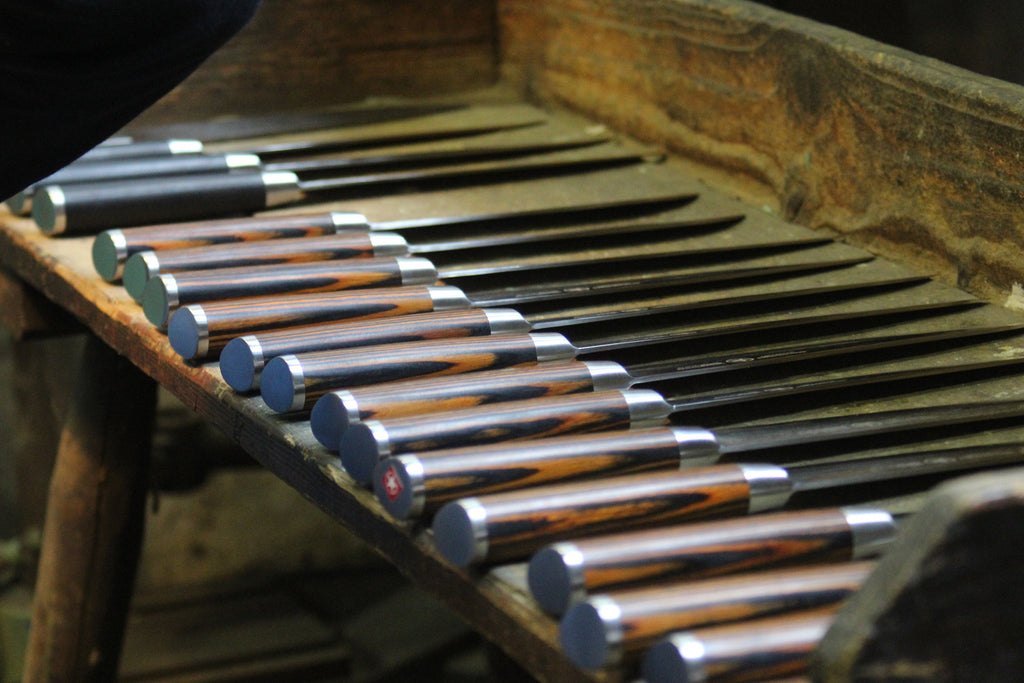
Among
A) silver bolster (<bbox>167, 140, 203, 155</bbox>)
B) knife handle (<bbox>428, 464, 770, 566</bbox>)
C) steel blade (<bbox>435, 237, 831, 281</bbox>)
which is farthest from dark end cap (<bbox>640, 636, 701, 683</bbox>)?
silver bolster (<bbox>167, 140, 203, 155</bbox>)

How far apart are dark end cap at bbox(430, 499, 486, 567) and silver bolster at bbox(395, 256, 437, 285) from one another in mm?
494

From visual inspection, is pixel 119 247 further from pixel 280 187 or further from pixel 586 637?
pixel 586 637

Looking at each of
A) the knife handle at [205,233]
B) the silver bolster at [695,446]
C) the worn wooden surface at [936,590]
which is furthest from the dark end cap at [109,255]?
the worn wooden surface at [936,590]

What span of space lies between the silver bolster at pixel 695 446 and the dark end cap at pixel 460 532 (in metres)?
0.20

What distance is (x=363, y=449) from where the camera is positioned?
89 centimetres

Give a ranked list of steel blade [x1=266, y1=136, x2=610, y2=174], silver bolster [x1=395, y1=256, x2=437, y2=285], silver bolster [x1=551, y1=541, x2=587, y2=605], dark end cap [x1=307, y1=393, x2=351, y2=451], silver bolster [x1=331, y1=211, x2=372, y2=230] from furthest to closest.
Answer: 1. steel blade [x1=266, y1=136, x2=610, y2=174]
2. silver bolster [x1=331, y1=211, x2=372, y2=230]
3. silver bolster [x1=395, y1=256, x2=437, y2=285]
4. dark end cap [x1=307, y1=393, x2=351, y2=451]
5. silver bolster [x1=551, y1=541, x2=587, y2=605]

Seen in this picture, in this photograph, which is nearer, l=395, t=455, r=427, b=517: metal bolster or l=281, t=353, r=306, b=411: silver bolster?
l=395, t=455, r=427, b=517: metal bolster

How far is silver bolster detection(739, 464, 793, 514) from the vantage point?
865 millimetres

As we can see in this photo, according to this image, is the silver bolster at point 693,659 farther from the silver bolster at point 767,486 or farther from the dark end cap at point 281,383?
the dark end cap at point 281,383

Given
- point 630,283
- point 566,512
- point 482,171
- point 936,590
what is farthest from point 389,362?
point 482,171

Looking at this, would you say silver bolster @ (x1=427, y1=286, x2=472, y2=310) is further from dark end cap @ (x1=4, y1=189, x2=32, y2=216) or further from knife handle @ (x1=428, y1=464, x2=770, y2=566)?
dark end cap @ (x1=4, y1=189, x2=32, y2=216)

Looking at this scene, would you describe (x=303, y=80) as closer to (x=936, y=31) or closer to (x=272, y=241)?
(x=272, y=241)

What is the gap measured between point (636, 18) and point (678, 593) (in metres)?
1.25

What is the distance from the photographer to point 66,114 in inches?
42.9
